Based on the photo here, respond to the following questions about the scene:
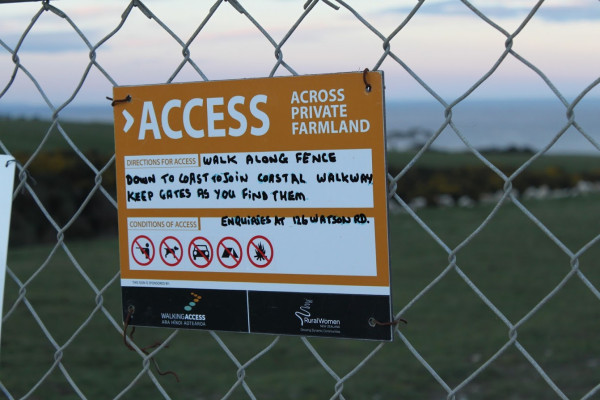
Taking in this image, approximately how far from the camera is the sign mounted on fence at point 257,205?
1334 millimetres

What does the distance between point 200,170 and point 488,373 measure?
11.9ft

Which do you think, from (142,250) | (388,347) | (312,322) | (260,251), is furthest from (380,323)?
(388,347)

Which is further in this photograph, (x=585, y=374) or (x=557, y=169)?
(x=557, y=169)

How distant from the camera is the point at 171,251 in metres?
1.52

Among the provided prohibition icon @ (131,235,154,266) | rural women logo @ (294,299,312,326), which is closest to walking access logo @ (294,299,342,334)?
rural women logo @ (294,299,312,326)

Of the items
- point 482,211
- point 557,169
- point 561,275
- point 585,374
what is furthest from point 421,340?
point 557,169

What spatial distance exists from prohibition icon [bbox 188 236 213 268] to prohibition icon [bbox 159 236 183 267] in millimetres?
28

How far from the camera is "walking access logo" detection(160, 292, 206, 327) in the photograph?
1519 millimetres

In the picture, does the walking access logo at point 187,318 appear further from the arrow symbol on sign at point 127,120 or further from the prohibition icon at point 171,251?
the arrow symbol on sign at point 127,120

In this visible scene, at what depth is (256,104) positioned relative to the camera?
1.40m

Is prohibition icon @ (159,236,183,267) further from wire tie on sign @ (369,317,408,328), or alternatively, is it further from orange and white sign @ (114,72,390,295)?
wire tie on sign @ (369,317,408,328)

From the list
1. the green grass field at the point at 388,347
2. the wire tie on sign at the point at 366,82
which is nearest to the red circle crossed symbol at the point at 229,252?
the wire tie on sign at the point at 366,82

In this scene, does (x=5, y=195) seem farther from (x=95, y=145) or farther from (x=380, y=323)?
(x=95, y=145)

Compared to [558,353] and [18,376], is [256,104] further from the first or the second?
[558,353]
